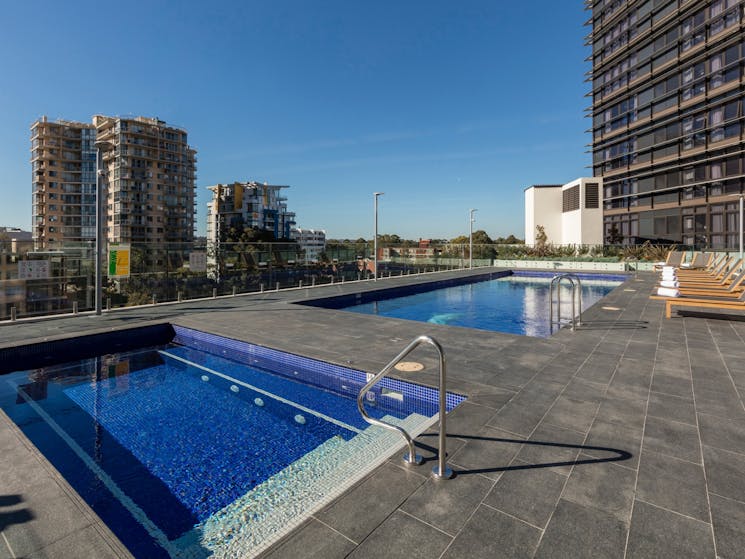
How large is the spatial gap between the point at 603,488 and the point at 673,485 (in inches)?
21.1

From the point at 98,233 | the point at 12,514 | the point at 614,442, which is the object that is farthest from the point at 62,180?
the point at 614,442

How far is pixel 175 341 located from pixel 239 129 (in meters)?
29.6

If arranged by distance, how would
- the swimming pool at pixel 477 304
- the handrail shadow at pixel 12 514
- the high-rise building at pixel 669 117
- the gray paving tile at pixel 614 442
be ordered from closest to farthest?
the handrail shadow at pixel 12 514 < the gray paving tile at pixel 614 442 < the swimming pool at pixel 477 304 < the high-rise building at pixel 669 117

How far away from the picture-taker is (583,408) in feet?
13.8

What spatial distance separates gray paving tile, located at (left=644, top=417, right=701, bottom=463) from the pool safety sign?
43.2 feet

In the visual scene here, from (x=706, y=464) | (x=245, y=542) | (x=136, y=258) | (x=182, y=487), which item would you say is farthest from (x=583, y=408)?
(x=136, y=258)

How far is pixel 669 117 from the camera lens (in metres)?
37.7

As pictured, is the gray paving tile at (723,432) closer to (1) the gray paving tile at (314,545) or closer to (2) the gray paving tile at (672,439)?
(2) the gray paving tile at (672,439)

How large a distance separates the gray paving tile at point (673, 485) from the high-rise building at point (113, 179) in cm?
7866

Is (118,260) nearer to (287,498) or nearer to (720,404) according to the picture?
(287,498)

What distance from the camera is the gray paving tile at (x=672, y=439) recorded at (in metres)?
3.27

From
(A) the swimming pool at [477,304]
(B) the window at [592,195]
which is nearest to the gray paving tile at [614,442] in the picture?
(A) the swimming pool at [477,304]

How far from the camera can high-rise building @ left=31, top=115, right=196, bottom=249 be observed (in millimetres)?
69750

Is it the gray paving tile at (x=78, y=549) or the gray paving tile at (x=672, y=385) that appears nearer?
the gray paving tile at (x=78, y=549)
